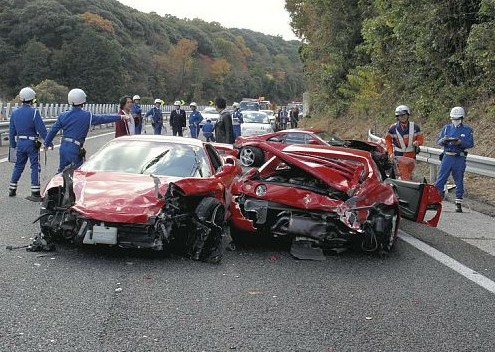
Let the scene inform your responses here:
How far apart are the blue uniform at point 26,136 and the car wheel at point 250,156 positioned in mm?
7941

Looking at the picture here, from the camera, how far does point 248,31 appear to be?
181 meters

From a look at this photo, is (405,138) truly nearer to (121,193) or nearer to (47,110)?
(121,193)

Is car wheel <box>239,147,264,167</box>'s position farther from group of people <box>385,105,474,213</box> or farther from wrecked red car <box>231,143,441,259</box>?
wrecked red car <box>231,143,441,259</box>

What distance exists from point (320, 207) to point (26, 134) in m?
5.58

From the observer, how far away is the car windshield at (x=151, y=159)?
745 centimetres

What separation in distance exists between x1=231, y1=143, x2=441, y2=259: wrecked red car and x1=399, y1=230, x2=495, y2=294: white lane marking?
545mm

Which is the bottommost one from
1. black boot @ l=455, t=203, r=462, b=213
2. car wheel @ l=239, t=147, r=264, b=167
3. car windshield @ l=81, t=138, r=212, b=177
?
car wheel @ l=239, t=147, r=264, b=167

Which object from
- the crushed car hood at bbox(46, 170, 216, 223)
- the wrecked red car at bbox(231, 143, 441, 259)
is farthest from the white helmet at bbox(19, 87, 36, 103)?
the wrecked red car at bbox(231, 143, 441, 259)

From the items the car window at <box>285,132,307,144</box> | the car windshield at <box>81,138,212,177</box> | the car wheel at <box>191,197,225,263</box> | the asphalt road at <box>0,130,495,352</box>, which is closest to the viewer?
the asphalt road at <box>0,130,495,352</box>

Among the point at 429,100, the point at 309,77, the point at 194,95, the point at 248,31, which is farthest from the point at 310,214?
the point at 248,31

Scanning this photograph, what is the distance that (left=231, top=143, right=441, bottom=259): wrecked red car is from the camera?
269 inches

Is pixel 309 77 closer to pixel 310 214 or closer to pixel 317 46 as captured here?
pixel 317 46

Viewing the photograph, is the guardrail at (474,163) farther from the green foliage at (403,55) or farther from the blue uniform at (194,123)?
the blue uniform at (194,123)

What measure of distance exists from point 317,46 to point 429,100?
17.3 m
